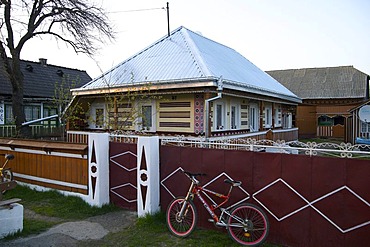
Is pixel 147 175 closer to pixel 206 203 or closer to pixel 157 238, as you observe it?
pixel 157 238

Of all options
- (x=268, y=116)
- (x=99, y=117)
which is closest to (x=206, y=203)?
(x=99, y=117)

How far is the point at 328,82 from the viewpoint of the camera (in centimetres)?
3391

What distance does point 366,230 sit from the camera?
450 cm

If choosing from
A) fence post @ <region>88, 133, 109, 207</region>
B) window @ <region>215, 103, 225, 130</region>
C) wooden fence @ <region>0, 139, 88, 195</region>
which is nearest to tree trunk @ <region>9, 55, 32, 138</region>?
wooden fence @ <region>0, 139, 88, 195</region>

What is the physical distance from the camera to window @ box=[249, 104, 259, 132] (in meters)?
15.8

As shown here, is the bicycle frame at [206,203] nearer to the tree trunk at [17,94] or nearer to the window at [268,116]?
the tree trunk at [17,94]

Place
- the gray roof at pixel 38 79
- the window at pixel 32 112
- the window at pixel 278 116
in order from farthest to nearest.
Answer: the window at pixel 32 112
the gray roof at pixel 38 79
the window at pixel 278 116

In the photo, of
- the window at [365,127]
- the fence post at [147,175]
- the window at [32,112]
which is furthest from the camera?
the window at [32,112]

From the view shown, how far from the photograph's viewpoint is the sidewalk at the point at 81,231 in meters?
5.46

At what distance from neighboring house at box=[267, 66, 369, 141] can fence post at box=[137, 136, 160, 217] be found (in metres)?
25.5

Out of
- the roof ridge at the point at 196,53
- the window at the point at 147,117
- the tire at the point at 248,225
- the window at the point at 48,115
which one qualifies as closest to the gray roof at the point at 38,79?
the window at the point at 48,115

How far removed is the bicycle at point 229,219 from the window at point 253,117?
10.4 m

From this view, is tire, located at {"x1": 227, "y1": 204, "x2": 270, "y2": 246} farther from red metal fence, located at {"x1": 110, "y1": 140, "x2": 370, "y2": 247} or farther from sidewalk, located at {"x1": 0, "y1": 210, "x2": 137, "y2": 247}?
sidewalk, located at {"x1": 0, "y1": 210, "x2": 137, "y2": 247}

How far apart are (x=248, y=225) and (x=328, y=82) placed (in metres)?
32.6
